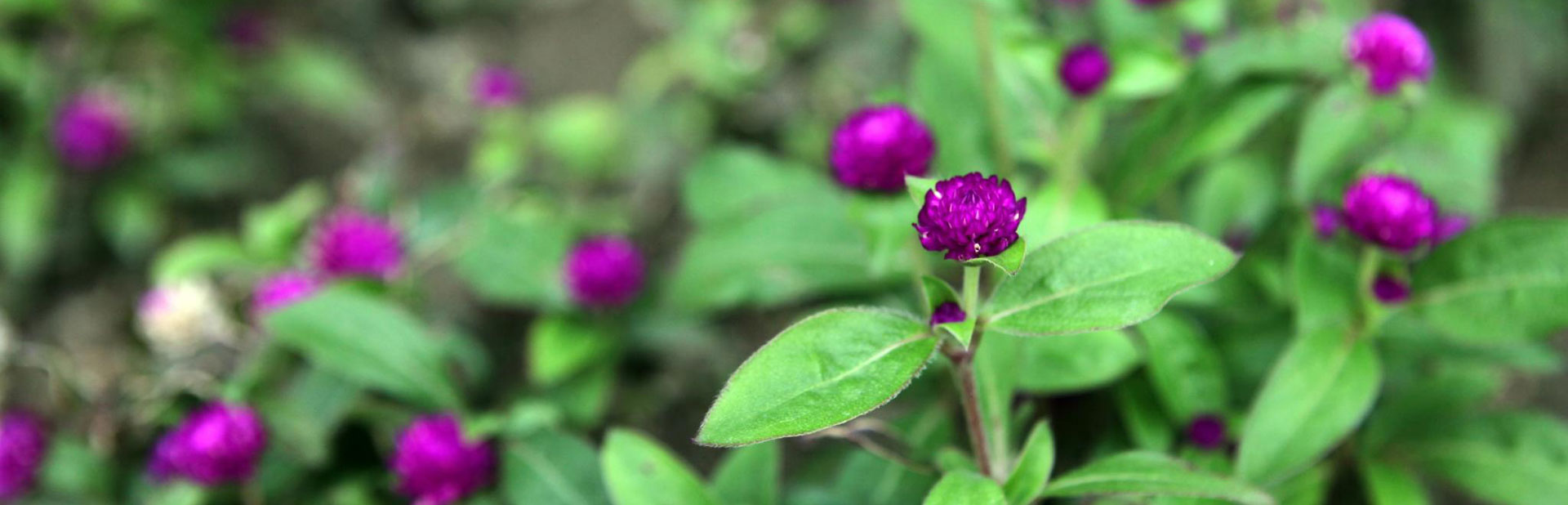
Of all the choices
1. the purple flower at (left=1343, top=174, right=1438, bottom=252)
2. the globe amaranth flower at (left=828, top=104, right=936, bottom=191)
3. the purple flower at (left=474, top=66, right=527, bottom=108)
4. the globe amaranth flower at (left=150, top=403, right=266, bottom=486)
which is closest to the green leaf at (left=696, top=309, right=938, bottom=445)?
the globe amaranth flower at (left=828, top=104, right=936, bottom=191)

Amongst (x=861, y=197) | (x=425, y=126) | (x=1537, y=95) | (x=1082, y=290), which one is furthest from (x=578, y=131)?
(x=1537, y=95)

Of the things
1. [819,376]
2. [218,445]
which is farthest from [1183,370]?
[218,445]

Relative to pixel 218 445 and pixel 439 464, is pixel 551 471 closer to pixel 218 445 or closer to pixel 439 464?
pixel 439 464

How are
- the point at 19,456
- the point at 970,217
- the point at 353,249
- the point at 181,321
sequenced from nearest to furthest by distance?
the point at 970,217 → the point at 19,456 → the point at 353,249 → the point at 181,321

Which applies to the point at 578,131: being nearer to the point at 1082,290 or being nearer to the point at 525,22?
the point at 525,22

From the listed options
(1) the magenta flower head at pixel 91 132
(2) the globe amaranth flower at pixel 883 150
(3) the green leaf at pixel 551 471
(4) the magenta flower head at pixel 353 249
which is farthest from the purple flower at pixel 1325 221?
(1) the magenta flower head at pixel 91 132

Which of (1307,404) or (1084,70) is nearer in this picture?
(1307,404)
